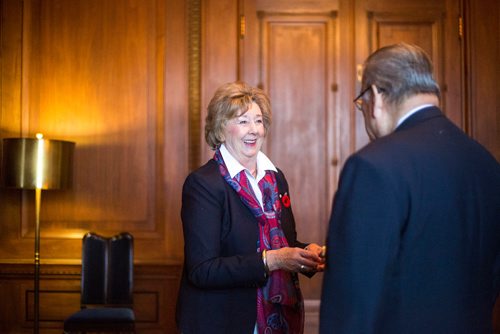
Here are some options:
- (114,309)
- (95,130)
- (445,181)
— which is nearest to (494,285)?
(445,181)

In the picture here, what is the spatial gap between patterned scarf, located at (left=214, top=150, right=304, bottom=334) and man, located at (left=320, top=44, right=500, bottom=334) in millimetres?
840

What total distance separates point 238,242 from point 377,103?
93 centimetres

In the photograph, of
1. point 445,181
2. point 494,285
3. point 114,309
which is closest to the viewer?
point 445,181

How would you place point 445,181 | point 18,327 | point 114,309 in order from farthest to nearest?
1. point 18,327
2. point 114,309
3. point 445,181

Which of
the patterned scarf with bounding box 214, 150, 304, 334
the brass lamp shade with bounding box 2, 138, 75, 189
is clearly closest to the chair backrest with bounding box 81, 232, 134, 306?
the brass lamp shade with bounding box 2, 138, 75, 189

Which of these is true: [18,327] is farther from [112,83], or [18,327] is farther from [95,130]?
[112,83]

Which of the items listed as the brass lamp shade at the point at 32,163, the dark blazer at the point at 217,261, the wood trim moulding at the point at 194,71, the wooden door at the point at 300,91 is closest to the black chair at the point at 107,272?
the brass lamp shade at the point at 32,163

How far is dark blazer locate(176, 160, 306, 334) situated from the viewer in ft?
7.70

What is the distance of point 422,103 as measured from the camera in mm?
1724

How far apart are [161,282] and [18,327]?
111cm

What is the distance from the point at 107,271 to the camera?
439 centimetres

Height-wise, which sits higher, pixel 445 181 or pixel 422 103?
pixel 422 103

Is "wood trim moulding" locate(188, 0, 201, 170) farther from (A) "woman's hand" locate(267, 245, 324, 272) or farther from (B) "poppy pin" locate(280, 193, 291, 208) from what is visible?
A: (A) "woman's hand" locate(267, 245, 324, 272)

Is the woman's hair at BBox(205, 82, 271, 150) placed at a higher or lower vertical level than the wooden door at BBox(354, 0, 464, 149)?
lower
